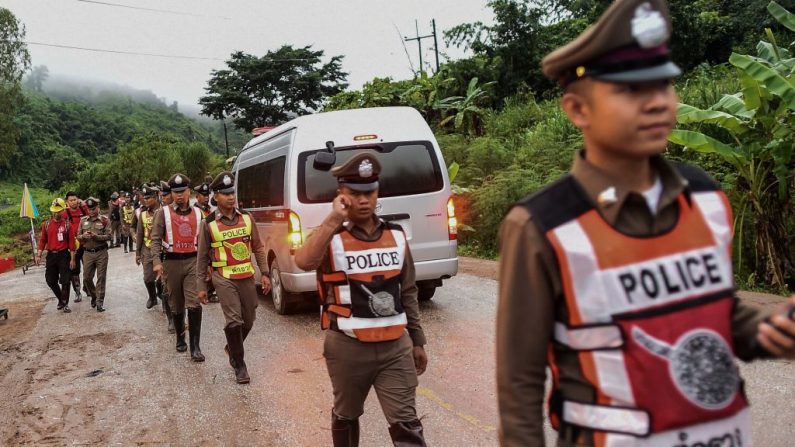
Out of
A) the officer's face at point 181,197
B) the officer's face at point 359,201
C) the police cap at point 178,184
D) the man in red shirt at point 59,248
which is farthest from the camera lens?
the man in red shirt at point 59,248

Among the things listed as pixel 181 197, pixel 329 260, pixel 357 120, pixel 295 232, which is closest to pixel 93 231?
pixel 181 197

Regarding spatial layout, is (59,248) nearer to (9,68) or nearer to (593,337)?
(593,337)

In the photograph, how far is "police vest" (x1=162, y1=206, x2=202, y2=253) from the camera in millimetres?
7914

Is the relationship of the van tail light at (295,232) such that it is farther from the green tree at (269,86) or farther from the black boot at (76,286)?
the green tree at (269,86)

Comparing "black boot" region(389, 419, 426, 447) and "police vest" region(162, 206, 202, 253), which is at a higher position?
"police vest" region(162, 206, 202, 253)

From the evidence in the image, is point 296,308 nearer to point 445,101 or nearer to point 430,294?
point 430,294

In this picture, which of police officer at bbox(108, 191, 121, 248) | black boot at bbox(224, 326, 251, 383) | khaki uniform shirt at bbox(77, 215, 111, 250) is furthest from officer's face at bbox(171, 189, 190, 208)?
police officer at bbox(108, 191, 121, 248)

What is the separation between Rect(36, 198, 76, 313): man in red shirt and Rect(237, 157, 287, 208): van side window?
3342 millimetres

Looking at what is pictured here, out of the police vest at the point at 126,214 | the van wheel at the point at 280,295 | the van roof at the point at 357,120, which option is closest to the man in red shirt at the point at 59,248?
the van wheel at the point at 280,295

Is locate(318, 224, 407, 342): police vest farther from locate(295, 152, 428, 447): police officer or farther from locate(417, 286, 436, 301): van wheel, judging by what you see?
locate(417, 286, 436, 301): van wheel

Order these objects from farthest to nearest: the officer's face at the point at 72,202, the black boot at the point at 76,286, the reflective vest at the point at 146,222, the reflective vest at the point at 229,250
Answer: the black boot at the point at 76,286, the officer's face at the point at 72,202, the reflective vest at the point at 146,222, the reflective vest at the point at 229,250

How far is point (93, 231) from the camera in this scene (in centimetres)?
1164

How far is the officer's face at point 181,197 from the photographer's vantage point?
26.3ft

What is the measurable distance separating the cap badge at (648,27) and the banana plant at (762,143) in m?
6.95
